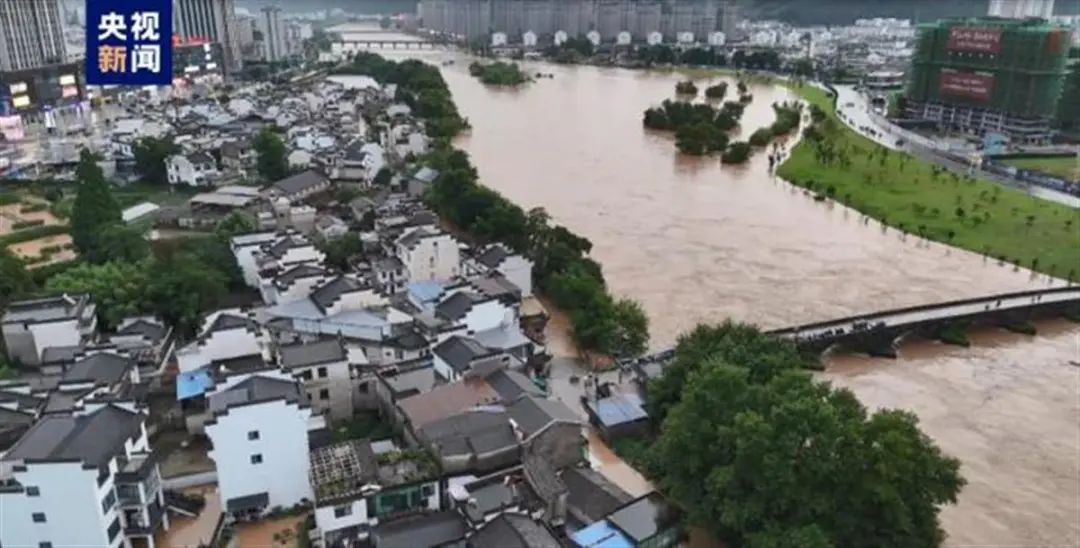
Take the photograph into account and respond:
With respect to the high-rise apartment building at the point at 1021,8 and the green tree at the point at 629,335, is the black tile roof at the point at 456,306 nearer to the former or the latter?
the green tree at the point at 629,335

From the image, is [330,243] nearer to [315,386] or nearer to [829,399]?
[315,386]

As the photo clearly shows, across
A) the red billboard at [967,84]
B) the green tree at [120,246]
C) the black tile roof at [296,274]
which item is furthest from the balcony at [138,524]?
the red billboard at [967,84]

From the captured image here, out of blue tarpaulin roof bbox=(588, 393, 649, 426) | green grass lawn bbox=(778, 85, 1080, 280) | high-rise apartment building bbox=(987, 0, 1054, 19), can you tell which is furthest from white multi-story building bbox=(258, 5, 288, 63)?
blue tarpaulin roof bbox=(588, 393, 649, 426)

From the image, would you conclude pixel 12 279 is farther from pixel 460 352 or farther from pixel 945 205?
pixel 945 205

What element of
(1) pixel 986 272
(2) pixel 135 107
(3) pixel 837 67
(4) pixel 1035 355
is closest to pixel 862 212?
(1) pixel 986 272

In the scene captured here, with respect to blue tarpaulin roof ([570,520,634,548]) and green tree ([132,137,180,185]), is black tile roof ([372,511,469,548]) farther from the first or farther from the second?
green tree ([132,137,180,185])

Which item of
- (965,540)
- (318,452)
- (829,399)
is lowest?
(965,540)

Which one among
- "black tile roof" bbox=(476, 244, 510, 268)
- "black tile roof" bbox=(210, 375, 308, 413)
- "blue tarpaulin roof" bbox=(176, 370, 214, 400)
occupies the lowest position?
"blue tarpaulin roof" bbox=(176, 370, 214, 400)
